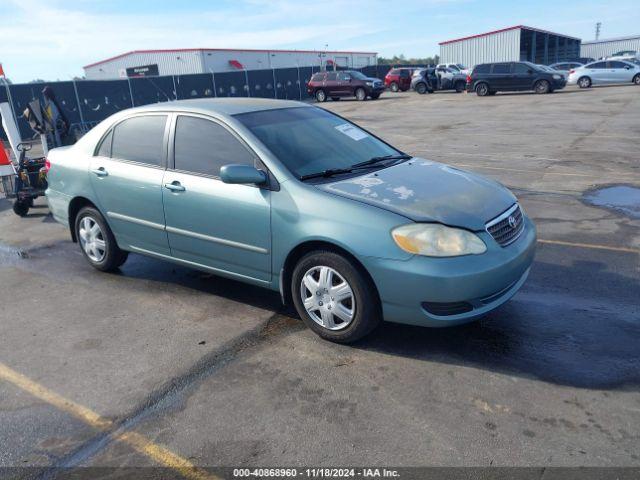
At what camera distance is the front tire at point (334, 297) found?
3701 mm

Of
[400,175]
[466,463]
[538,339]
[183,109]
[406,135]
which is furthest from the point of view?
[406,135]

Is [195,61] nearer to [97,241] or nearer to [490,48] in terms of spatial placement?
[490,48]

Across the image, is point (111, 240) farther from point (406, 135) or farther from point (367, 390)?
point (406, 135)

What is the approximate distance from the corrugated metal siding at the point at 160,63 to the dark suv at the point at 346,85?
58.5 feet

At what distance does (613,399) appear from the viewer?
3168 mm

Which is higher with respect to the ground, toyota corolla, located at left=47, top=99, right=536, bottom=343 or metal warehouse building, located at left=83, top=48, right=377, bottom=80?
metal warehouse building, located at left=83, top=48, right=377, bottom=80

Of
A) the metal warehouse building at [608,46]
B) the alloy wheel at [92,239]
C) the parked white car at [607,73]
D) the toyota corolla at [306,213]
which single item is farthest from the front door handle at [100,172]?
the metal warehouse building at [608,46]

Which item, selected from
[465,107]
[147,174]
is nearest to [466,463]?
[147,174]

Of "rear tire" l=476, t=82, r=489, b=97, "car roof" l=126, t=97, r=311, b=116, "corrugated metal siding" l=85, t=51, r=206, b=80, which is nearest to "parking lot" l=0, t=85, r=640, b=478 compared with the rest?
"car roof" l=126, t=97, r=311, b=116

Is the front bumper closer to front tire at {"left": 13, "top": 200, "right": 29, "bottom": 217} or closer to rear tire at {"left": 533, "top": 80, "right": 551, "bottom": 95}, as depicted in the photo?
front tire at {"left": 13, "top": 200, "right": 29, "bottom": 217}

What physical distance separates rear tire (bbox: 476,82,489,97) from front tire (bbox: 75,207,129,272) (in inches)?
1109

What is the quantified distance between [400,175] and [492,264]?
3.59 feet

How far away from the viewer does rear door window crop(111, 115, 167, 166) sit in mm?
4871

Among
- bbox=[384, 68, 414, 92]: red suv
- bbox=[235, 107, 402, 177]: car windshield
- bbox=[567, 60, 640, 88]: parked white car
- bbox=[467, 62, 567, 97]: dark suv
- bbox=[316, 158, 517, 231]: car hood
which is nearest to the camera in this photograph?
bbox=[316, 158, 517, 231]: car hood
